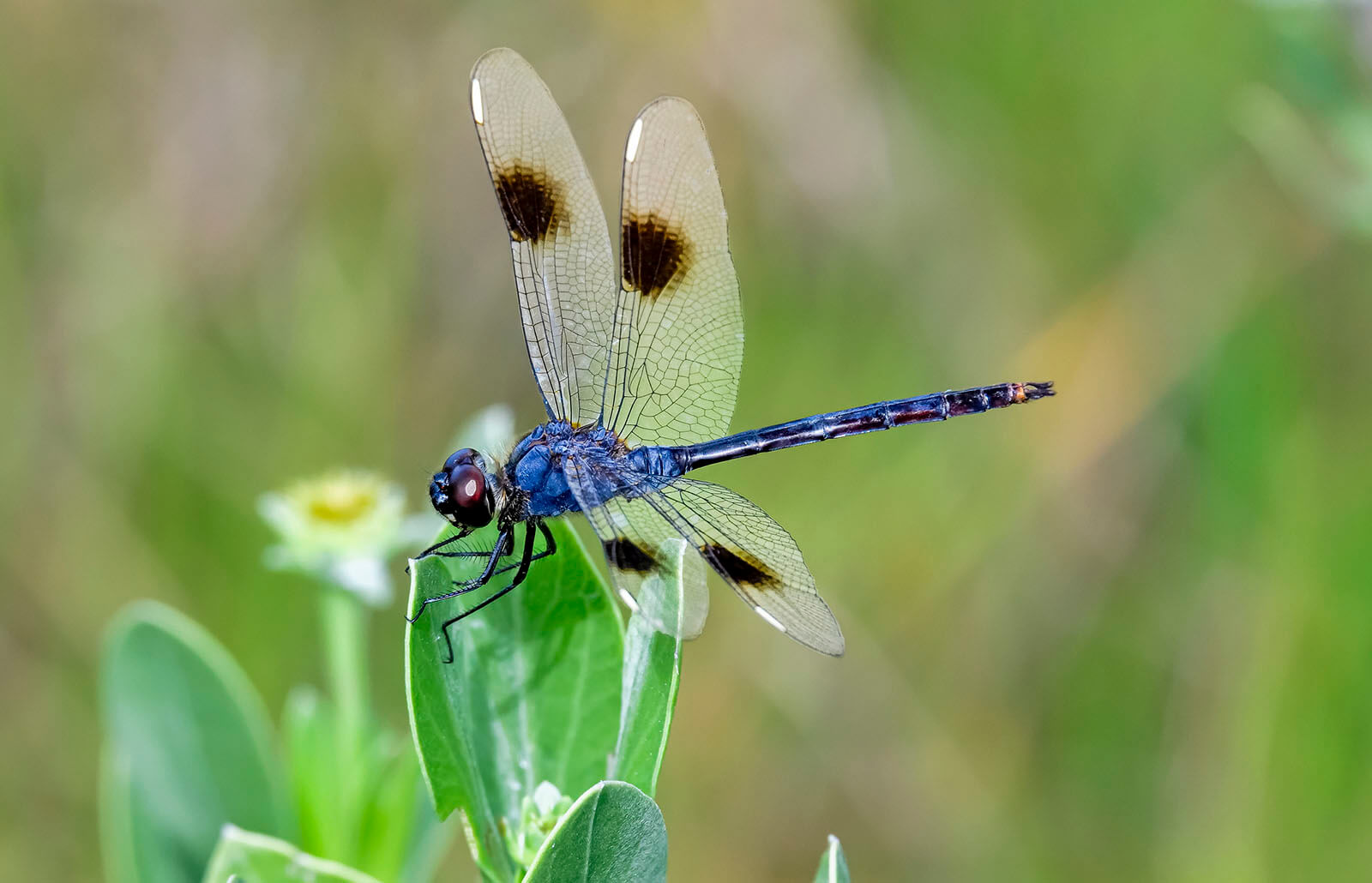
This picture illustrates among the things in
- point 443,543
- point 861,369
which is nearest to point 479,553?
point 443,543

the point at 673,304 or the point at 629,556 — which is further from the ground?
the point at 673,304

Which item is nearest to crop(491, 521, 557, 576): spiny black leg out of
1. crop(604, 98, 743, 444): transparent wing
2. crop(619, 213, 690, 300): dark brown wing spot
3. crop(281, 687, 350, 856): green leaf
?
crop(281, 687, 350, 856): green leaf

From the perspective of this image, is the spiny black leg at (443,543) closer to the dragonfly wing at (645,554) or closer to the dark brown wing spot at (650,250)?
the dragonfly wing at (645,554)

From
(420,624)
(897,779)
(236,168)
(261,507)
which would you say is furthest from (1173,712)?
(236,168)

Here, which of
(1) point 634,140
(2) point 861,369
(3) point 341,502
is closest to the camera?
(1) point 634,140

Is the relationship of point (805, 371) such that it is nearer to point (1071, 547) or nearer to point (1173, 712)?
point (1071, 547)

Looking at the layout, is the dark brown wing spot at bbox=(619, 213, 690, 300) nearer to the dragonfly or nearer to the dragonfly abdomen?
the dragonfly

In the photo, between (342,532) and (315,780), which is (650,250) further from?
(315,780)
